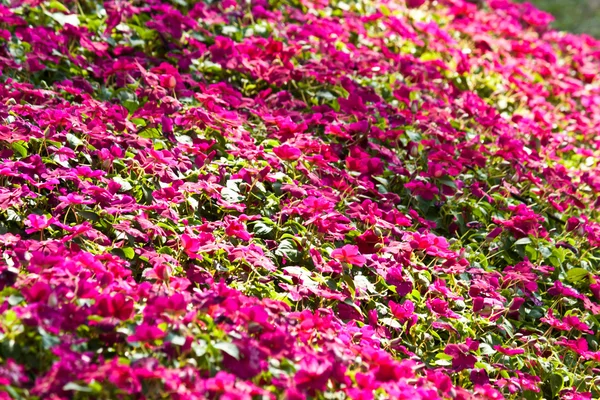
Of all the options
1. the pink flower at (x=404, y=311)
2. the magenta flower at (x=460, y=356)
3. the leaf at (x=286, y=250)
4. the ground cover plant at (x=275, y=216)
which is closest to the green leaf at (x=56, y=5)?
the ground cover plant at (x=275, y=216)

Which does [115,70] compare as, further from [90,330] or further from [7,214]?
[90,330]

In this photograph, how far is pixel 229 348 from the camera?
71.8 inches

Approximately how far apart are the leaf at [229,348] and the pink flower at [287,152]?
99 centimetres

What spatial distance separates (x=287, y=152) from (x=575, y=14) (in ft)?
15.7

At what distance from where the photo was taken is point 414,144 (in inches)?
123

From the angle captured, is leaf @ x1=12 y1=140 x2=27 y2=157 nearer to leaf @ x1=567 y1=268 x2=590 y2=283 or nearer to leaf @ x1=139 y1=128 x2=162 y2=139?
leaf @ x1=139 y1=128 x2=162 y2=139

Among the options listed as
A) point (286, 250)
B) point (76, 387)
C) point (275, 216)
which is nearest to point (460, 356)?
point (286, 250)

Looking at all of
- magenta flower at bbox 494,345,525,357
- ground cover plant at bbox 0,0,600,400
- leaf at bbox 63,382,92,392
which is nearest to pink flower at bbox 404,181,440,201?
ground cover plant at bbox 0,0,600,400

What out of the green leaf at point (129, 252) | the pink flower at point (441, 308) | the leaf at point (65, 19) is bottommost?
the green leaf at point (129, 252)

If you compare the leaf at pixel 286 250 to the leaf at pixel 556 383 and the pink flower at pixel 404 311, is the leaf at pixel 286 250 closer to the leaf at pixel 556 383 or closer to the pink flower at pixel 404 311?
the pink flower at pixel 404 311

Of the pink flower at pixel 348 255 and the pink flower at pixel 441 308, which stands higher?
the pink flower at pixel 348 255

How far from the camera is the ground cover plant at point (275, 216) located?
185cm

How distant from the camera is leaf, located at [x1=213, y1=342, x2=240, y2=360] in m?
1.82

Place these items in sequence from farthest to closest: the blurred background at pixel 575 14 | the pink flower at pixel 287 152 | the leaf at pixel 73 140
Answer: the blurred background at pixel 575 14
the pink flower at pixel 287 152
the leaf at pixel 73 140
